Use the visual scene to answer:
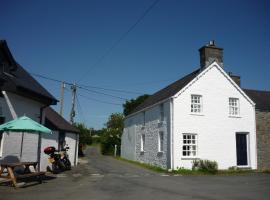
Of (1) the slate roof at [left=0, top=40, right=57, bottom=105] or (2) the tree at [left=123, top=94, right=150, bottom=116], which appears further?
(2) the tree at [left=123, top=94, right=150, bottom=116]

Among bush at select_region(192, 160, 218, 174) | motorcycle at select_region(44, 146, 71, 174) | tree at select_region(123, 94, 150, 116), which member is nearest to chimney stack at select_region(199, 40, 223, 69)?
bush at select_region(192, 160, 218, 174)

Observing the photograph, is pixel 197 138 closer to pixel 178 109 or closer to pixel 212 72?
pixel 178 109

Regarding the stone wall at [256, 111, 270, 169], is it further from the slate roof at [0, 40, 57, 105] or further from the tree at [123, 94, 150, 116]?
the tree at [123, 94, 150, 116]

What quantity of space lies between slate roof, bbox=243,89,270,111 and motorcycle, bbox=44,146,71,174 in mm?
15790

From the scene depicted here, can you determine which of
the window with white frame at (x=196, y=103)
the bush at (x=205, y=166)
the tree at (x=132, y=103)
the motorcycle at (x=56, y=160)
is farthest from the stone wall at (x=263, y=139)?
the tree at (x=132, y=103)

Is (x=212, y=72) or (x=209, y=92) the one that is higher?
(x=212, y=72)

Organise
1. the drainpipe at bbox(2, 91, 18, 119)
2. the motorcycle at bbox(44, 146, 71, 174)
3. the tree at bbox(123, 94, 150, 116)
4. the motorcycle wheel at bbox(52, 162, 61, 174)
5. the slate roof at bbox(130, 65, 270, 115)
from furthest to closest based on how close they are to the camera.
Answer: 1. the tree at bbox(123, 94, 150, 116)
2. the slate roof at bbox(130, 65, 270, 115)
3. the motorcycle wheel at bbox(52, 162, 61, 174)
4. the motorcycle at bbox(44, 146, 71, 174)
5. the drainpipe at bbox(2, 91, 18, 119)

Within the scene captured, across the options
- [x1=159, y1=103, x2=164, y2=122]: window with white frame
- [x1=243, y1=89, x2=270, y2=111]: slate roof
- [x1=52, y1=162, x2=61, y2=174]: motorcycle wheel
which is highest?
[x1=243, y1=89, x2=270, y2=111]: slate roof

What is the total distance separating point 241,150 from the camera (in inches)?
883

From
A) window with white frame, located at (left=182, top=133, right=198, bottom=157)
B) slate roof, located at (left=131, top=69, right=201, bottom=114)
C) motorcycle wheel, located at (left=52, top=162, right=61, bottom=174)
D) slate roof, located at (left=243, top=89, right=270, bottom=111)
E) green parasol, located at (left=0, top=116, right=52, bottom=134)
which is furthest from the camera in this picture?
slate roof, located at (left=243, top=89, right=270, bottom=111)

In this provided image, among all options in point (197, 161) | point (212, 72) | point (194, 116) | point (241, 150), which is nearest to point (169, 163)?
point (197, 161)

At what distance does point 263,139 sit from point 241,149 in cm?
230

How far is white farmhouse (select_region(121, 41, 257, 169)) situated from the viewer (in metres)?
20.9

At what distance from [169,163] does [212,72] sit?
7.79 meters
